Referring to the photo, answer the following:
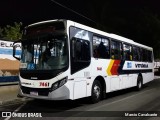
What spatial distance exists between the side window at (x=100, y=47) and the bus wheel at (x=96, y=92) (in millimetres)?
1141

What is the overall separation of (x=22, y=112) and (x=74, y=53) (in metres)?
2.66

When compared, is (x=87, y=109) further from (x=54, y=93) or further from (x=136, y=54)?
(x=136, y=54)

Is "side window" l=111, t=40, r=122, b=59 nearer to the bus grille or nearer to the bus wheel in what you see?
the bus wheel

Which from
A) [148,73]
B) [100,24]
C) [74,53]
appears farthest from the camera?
[100,24]

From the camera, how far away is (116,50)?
45.8 ft

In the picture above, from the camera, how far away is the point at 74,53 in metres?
10.1

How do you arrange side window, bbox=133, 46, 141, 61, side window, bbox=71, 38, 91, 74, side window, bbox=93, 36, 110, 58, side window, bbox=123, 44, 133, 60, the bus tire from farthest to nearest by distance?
1. the bus tire
2. side window, bbox=133, 46, 141, 61
3. side window, bbox=123, 44, 133, 60
4. side window, bbox=93, 36, 110, 58
5. side window, bbox=71, 38, 91, 74

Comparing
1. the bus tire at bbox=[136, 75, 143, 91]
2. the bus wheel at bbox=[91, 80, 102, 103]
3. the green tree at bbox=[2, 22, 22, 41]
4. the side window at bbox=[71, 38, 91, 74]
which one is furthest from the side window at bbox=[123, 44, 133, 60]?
the green tree at bbox=[2, 22, 22, 41]

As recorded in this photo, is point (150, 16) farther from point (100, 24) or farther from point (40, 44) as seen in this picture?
point (40, 44)

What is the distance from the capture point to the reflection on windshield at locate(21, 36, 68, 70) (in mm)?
9719

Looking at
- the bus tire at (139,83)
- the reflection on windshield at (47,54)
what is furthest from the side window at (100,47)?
the bus tire at (139,83)

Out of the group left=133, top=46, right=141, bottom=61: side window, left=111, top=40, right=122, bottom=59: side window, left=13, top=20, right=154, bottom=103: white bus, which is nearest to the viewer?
left=13, top=20, right=154, bottom=103: white bus

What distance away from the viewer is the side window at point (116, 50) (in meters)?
13.5

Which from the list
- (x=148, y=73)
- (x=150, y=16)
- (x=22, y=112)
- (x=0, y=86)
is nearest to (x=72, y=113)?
(x=22, y=112)
